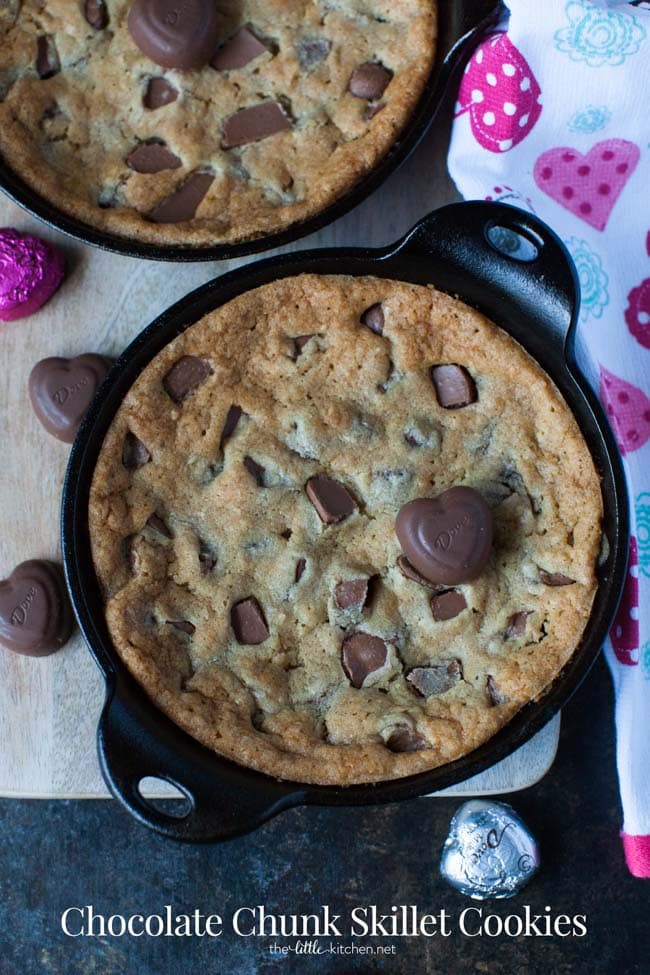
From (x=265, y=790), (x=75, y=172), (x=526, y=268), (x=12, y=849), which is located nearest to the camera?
(x=265, y=790)

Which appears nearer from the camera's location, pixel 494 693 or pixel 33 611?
pixel 494 693

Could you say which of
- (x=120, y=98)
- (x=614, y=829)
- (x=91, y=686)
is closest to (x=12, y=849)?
(x=91, y=686)

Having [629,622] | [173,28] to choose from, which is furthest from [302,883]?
[173,28]

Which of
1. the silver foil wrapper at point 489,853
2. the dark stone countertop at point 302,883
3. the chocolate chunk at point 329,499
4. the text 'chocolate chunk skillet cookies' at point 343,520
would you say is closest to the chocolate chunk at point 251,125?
the text 'chocolate chunk skillet cookies' at point 343,520

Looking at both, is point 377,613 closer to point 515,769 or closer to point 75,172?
point 515,769

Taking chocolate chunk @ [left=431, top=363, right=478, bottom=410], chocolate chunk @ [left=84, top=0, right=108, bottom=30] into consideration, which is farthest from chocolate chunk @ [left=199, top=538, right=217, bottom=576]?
chocolate chunk @ [left=84, top=0, right=108, bottom=30]

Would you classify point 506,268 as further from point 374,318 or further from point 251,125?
point 251,125
